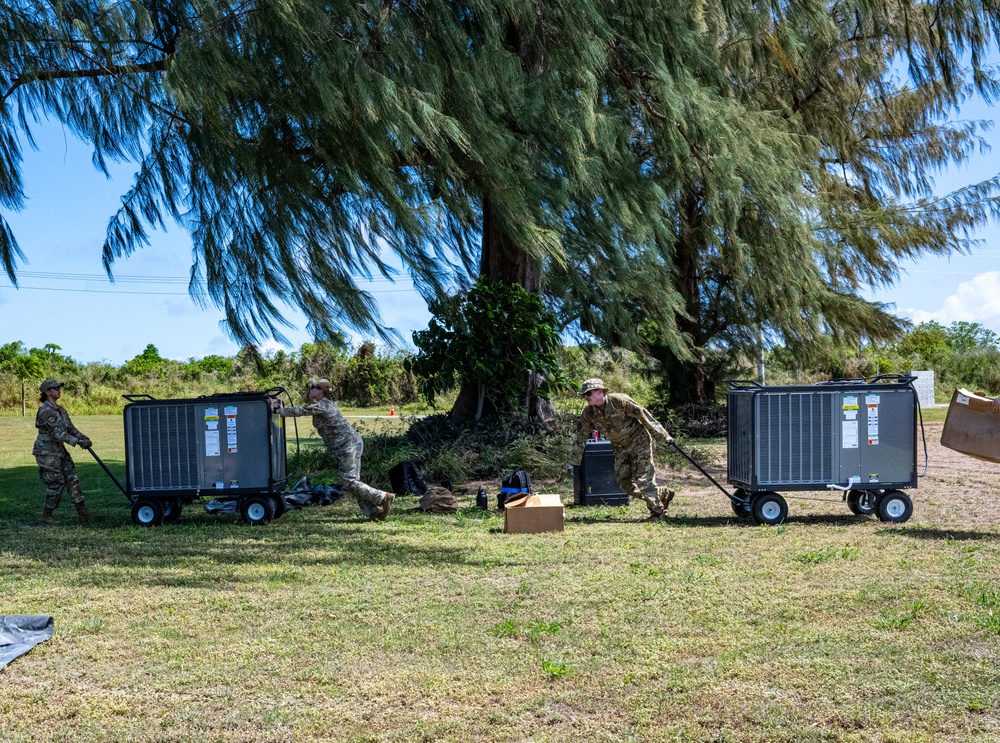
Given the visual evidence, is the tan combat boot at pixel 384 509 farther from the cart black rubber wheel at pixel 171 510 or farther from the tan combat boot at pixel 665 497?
the tan combat boot at pixel 665 497

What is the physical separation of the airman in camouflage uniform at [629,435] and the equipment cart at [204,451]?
3407 millimetres

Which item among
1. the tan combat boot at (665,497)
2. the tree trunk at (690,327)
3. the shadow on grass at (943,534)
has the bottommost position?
the shadow on grass at (943,534)

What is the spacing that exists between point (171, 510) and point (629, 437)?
5106mm

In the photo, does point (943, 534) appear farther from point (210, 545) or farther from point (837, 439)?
point (210, 545)

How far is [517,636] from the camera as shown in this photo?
5691mm

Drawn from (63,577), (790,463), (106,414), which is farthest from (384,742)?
(106,414)

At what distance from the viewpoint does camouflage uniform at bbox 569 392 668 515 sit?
10289 mm

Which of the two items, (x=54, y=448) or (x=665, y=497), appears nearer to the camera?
(x=665, y=497)

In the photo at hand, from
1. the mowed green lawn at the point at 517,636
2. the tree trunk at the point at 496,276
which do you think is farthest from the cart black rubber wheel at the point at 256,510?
the tree trunk at the point at 496,276

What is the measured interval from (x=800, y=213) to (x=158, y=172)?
10.1 metres

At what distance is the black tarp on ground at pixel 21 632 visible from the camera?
5.46 metres

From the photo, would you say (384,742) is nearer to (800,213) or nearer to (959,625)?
(959,625)

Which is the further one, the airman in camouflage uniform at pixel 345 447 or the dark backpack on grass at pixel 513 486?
the dark backpack on grass at pixel 513 486

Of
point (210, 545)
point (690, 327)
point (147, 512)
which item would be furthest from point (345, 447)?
point (690, 327)
